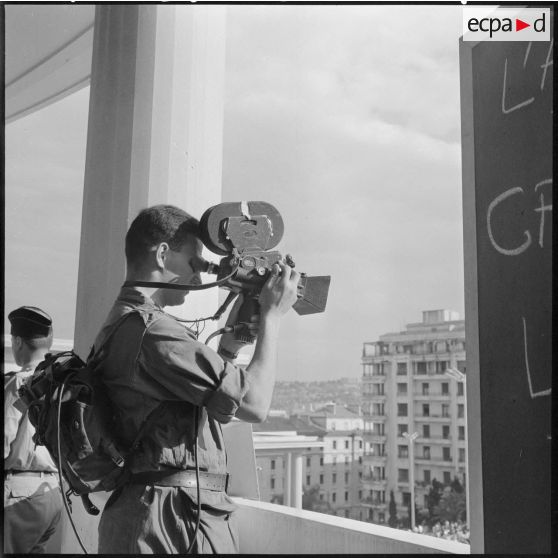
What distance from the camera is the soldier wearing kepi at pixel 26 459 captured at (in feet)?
7.97

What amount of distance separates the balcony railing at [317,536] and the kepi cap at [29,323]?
36.6 inches

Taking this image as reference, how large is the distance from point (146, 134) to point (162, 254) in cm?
94

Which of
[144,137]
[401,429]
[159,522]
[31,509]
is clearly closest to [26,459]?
[31,509]

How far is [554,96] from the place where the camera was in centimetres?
132

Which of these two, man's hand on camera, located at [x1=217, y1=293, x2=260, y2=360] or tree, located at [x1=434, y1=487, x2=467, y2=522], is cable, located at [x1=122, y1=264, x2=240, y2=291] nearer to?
man's hand on camera, located at [x1=217, y1=293, x2=260, y2=360]

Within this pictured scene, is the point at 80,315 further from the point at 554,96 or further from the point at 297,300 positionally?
the point at 554,96

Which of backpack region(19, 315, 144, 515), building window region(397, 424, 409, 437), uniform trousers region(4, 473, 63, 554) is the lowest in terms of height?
building window region(397, 424, 409, 437)

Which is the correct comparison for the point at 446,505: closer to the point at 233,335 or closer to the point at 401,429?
the point at 401,429

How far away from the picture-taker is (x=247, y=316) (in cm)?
151

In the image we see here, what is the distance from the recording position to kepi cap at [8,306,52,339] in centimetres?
244

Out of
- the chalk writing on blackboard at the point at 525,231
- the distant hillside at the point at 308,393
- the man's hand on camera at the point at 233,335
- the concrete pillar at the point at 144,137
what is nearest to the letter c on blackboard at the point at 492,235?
the chalk writing on blackboard at the point at 525,231

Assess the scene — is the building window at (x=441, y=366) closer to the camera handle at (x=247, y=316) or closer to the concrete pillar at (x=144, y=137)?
the concrete pillar at (x=144, y=137)

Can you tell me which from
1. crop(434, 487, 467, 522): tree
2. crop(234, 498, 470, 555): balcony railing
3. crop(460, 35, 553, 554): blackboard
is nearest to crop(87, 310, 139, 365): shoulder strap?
crop(460, 35, 553, 554): blackboard

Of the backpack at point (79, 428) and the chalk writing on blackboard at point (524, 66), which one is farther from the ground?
the chalk writing on blackboard at point (524, 66)
